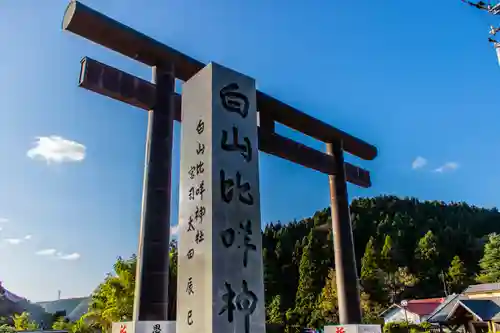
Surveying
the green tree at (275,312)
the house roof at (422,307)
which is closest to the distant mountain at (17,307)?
the green tree at (275,312)

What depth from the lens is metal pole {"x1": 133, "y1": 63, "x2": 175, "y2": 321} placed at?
5645 mm

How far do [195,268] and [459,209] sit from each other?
247 feet

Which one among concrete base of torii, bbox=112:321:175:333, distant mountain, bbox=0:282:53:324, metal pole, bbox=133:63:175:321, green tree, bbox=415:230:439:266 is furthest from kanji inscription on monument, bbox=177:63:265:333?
green tree, bbox=415:230:439:266

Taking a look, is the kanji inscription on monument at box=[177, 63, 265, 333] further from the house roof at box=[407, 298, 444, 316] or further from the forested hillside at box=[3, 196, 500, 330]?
the house roof at box=[407, 298, 444, 316]

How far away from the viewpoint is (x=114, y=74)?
6.29 metres

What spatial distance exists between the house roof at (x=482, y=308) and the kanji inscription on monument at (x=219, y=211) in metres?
20.7

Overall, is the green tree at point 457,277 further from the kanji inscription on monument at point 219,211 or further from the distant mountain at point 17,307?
the kanji inscription on monument at point 219,211

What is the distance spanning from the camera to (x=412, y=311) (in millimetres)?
36594

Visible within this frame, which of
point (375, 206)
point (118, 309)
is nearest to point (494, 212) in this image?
point (375, 206)

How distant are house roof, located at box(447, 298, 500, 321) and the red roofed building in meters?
15.4

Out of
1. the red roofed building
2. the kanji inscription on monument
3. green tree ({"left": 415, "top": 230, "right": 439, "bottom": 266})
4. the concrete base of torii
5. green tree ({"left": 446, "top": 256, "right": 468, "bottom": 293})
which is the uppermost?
green tree ({"left": 415, "top": 230, "right": 439, "bottom": 266})

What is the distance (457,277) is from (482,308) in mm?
28593

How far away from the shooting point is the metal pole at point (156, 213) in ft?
18.5

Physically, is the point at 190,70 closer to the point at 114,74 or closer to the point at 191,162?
the point at 114,74
